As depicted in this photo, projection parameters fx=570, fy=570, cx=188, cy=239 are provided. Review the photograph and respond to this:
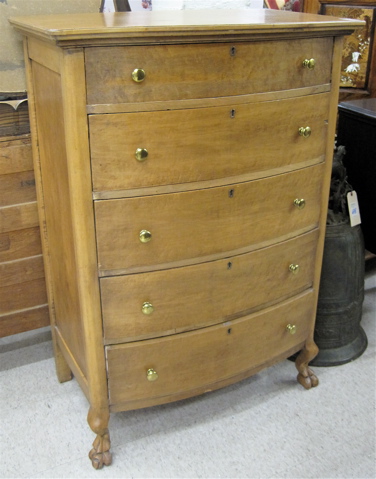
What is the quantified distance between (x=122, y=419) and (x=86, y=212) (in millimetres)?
840

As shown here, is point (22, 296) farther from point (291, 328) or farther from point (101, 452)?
point (291, 328)

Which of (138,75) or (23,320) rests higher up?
(138,75)

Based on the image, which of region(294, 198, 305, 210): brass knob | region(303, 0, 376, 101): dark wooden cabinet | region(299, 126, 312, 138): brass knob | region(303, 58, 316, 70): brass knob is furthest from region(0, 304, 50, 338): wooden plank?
region(303, 0, 376, 101): dark wooden cabinet

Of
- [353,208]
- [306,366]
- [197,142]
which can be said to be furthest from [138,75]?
[306,366]

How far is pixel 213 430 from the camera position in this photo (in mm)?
1858

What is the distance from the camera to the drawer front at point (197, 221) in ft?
4.72

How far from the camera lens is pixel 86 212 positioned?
1402 millimetres

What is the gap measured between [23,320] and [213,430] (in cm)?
76

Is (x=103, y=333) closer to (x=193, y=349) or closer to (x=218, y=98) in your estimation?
(x=193, y=349)

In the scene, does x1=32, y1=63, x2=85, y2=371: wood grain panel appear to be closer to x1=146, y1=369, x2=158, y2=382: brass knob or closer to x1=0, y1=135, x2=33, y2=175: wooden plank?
x1=0, y1=135, x2=33, y2=175: wooden plank

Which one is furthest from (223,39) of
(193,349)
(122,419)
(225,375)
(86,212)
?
(122,419)

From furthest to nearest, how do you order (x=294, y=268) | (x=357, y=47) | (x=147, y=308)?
(x=357, y=47)
(x=294, y=268)
(x=147, y=308)

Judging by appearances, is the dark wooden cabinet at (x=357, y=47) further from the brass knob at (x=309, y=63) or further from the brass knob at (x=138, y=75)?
the brass knob at (x=138, y=75)

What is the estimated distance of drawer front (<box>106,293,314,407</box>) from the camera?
5.28 ft
